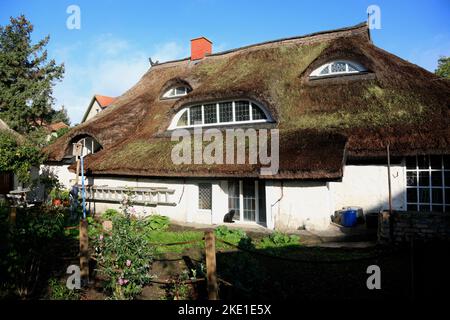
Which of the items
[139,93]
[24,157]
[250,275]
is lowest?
[250,275]

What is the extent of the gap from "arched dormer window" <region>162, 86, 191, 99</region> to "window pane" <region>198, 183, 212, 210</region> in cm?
623

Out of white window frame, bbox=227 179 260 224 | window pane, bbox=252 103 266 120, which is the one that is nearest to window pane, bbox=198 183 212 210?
white window frame, bbox=227 179 260 224

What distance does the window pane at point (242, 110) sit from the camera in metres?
13.4

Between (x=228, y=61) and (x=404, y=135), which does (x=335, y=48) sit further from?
(x=228, y=61)

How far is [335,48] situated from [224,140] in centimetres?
625

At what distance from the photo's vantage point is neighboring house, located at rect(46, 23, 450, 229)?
1042 cm

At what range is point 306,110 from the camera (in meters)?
12.7

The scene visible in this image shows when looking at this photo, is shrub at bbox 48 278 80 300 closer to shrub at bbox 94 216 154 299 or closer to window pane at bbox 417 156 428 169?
shrub at bbox 94 216 154 299

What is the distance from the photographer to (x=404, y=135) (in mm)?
10320

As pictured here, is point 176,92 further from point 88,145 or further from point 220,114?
point 88,145

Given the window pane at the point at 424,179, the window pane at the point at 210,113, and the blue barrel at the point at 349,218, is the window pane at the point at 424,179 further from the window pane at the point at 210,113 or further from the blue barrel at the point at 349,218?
the window pane at the point at 210,113

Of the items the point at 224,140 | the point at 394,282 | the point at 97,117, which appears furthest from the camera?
the point at 97,117
